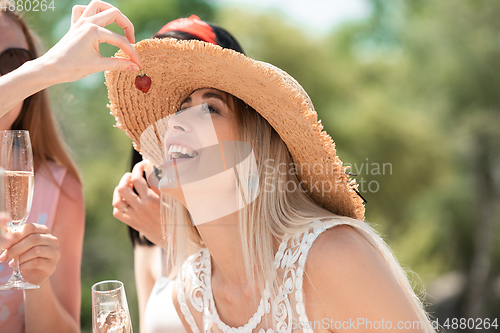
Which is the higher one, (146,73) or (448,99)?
(448,99)

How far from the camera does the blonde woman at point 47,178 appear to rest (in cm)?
123

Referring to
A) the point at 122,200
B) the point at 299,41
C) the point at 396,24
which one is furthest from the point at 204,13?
the point at 122,200

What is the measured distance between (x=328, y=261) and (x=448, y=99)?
9.87 meters

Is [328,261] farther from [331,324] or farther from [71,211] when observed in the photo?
[71,211]

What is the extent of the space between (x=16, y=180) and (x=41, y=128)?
0.89m

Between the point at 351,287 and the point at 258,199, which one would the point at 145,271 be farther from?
the point at 351,287

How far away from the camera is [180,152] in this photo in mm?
1768

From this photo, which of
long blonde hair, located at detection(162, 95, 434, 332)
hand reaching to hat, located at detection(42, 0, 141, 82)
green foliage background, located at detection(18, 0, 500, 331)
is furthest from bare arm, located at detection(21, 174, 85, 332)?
green foliage background, located at detection(18, 0, 500, 331)

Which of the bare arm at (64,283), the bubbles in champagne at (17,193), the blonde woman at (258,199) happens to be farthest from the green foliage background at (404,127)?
the bubbles in champagne at (17,193)

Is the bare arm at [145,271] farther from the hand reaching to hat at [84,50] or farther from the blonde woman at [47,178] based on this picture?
the hand reaching to hat at [84,50]

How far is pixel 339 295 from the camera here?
1479mm

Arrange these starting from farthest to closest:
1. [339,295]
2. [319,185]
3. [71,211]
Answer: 1. [71,211]
2. [319,185]
3. [339,295]

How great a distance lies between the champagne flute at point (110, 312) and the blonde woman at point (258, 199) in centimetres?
53

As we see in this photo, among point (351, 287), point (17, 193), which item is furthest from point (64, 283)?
point (351, 287)
